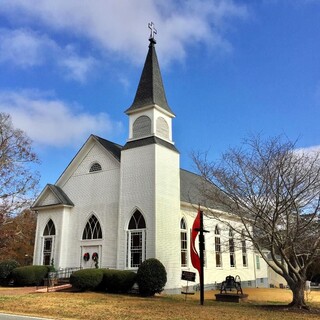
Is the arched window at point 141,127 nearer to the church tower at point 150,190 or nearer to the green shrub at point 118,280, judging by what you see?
the church tower at point 150,190

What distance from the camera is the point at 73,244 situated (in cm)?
2566

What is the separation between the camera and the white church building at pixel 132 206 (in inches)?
880

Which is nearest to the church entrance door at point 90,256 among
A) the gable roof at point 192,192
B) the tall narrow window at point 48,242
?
the tall narrow window at point 48,242

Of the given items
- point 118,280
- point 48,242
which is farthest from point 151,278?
point 48,242

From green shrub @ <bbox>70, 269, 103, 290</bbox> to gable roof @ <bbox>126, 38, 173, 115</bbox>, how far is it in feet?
34.8

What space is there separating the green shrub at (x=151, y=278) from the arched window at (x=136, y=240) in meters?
1.86

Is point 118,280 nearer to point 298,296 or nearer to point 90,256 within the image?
point 90,256

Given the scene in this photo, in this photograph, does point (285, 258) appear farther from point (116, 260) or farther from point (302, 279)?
point (116, 260)

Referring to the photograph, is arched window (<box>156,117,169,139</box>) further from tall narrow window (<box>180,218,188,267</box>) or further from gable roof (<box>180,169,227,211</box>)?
tall narrow window (<box>180,218,188,267</box>)

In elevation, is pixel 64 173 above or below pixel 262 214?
above

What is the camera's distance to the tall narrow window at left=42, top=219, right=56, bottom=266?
25953 millimetres

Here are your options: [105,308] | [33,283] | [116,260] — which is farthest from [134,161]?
[105,308]

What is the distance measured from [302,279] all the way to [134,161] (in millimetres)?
12062

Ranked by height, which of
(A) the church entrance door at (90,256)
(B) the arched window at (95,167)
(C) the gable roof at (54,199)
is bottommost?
(A) the church entrance door at (90,256)
